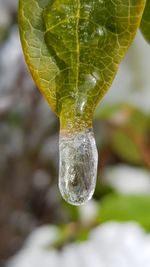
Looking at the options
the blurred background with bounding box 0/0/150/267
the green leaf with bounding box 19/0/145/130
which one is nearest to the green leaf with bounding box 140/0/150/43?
the green leaf with bounding box 19/0/145/130

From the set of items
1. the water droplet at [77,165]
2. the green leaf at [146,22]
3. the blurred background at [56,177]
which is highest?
the green leaf at [146,22]

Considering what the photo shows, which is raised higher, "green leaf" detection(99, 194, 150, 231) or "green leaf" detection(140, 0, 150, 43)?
"green leaf" detection(140, 0, 150, 43)

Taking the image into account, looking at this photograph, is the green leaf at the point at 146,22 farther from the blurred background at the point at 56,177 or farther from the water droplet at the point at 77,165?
the blurred background at the point at 56,177

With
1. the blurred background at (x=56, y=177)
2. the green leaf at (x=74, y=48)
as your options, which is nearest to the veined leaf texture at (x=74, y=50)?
the green leaf at (x=74, y=48)

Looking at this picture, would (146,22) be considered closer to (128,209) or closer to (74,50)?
(74,50)

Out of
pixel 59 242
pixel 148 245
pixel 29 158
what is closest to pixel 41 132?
pixel 29 158

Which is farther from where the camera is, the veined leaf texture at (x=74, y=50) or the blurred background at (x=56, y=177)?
the blurred background at (x=56, y=177)

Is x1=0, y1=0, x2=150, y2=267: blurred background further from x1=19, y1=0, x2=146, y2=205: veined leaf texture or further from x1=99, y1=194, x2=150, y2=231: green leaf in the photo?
x1=19, y1=0, x2=146, y2=205: veined leaf texture
